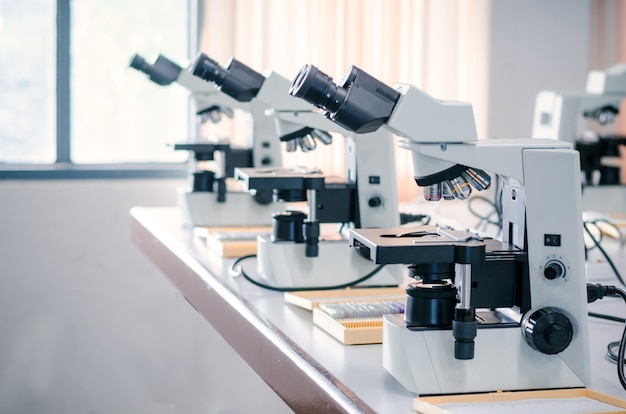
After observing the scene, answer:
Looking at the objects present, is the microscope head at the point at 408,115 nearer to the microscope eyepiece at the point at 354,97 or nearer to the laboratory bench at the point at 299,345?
the microscope eyepiece at the point at 354,97

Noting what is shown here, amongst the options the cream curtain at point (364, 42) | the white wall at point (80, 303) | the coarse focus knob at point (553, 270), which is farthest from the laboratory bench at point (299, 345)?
the cream curtain at point (364, 42)

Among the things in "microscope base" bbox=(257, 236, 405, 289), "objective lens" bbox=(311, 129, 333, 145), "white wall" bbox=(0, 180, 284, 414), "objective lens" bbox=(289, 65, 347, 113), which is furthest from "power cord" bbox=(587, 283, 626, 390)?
"white wall" bbox=(0, 180, 284, 414)

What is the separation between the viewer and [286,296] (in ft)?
6.06

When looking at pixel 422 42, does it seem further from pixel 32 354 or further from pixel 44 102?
pixel 32 354

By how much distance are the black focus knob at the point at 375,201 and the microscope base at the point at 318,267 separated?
13 centimetres

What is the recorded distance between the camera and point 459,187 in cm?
133

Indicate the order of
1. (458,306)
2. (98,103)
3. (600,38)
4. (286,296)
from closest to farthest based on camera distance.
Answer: (458,306) → (286,296) → (98,103) → (600,38)

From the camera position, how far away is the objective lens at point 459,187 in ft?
4.34

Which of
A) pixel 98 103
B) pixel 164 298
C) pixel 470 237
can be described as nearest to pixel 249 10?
pixel 98 103

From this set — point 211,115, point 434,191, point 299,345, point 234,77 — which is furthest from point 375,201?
point 211,115

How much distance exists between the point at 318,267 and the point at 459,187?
27.3 inches

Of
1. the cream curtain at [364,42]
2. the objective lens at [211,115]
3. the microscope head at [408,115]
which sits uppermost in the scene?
the cream curtain at [364,42]

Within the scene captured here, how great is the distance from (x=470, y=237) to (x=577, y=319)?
7.6 inches

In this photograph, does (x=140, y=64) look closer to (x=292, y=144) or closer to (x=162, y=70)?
(x=162, y=70)
